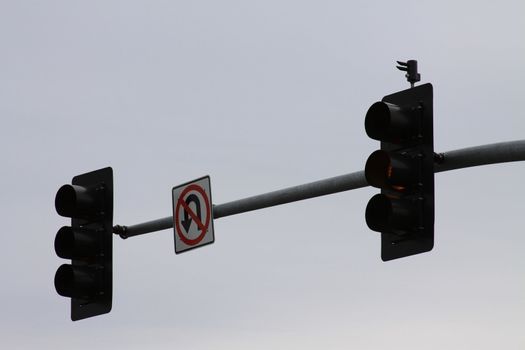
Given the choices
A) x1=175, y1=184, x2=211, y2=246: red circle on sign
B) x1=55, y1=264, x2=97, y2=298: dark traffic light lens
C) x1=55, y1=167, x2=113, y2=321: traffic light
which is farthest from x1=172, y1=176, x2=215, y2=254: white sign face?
x1=55, y1=264, x2=97, y2=298: dark traffic light lens

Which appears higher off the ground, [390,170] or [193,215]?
[193,215]

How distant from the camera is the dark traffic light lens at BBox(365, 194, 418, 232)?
29.8ft

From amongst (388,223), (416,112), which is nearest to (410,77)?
(416,112)

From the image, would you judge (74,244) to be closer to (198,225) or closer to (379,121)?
(198,225)

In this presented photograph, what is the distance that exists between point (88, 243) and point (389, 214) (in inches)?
165

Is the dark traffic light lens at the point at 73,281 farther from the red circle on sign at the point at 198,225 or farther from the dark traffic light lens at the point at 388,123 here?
the dark traffic light lens at the point at 388,123

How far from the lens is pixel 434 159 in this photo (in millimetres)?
9312

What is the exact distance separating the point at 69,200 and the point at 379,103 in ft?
13.9

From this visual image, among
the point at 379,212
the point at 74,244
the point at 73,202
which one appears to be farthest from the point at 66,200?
the point at 379,212

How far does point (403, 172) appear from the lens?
921cm

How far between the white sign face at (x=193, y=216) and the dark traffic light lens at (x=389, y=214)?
3.23 metres

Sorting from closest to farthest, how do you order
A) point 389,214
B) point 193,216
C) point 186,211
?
point 389,214
point 193,216
point 186,211

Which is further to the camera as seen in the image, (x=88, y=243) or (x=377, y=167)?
(x=88, y=243)

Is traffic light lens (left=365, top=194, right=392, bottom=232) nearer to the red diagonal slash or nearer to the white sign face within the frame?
the white sign face
